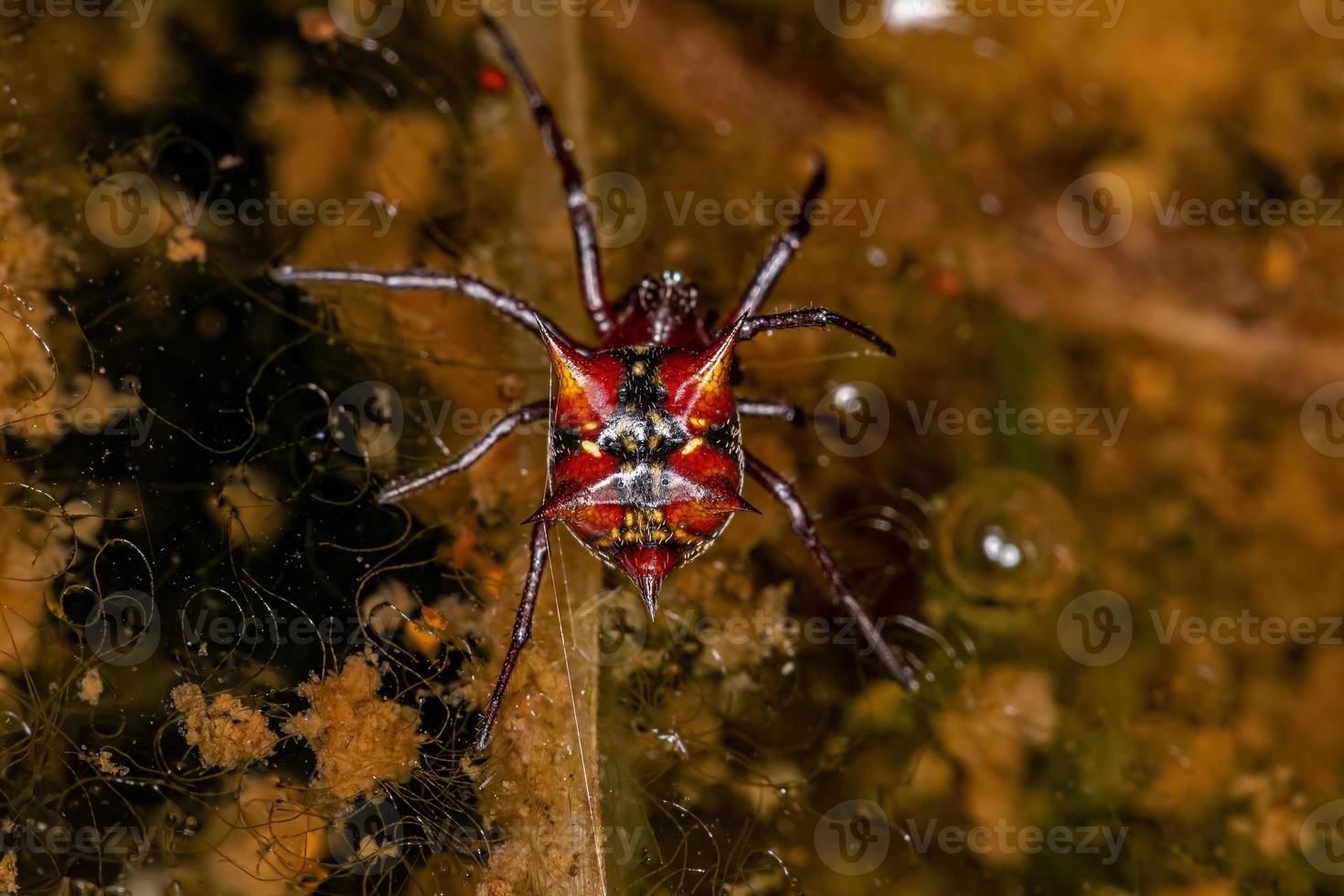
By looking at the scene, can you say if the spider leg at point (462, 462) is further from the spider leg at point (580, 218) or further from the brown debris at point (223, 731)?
the brown debris at point (223, 731)

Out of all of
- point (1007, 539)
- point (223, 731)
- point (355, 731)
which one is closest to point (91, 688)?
point (223, 731)

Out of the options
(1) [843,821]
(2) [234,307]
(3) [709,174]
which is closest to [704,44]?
(3) [709,174]

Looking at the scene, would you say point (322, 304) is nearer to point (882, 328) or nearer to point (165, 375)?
point (165, 375)

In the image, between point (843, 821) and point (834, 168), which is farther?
point (834, 168)

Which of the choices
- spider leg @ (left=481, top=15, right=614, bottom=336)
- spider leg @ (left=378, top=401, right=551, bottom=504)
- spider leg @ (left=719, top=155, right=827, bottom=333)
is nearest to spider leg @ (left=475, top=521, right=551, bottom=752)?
spider leg @ (left=378, top=401, right=551, bottom=504)

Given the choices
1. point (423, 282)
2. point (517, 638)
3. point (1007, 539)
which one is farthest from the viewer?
point (1007, 539)

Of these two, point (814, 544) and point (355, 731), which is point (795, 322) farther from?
point (355, 731)
